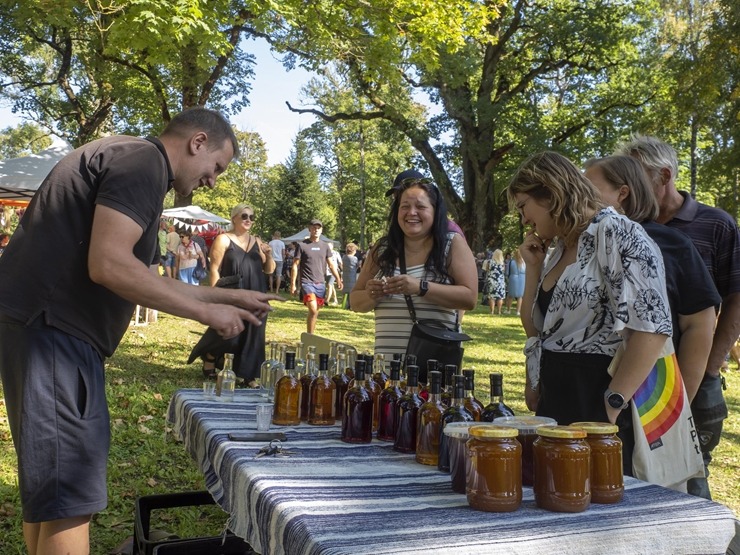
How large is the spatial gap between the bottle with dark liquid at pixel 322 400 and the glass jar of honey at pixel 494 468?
95cm

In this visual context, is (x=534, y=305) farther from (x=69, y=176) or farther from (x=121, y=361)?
(x=121, y=361)

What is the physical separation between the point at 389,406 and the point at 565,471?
2.52 feet

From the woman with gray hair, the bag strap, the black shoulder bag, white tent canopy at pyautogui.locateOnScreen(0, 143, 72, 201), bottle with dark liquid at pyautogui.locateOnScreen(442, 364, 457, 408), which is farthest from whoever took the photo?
white tent canopy at pyautogui.locateOnScreen(0, 143, 72, 201)

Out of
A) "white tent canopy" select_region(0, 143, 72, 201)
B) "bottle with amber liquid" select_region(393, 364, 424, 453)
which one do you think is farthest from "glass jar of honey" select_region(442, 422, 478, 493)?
"white tent canopy" select_region(0, 143, 72, 201)

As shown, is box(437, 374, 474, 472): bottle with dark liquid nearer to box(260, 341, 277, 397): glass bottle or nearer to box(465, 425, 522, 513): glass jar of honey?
box(465, 425, 522, 513): glass jar of honey

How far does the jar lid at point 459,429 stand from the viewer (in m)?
1.71

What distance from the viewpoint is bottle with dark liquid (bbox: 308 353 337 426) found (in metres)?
2.46

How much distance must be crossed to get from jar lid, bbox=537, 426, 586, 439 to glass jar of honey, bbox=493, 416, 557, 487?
0.08 metres

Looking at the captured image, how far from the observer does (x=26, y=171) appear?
470 inches

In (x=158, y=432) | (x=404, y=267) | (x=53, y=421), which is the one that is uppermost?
(x=404, y=267)

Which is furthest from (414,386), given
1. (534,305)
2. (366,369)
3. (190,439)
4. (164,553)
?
(164,553)

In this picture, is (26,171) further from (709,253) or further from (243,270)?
(709,253)

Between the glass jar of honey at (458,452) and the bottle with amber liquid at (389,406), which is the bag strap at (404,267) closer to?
the bottle with amber liquid at (389,406)

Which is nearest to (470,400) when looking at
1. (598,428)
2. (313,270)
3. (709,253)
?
(598,428)
